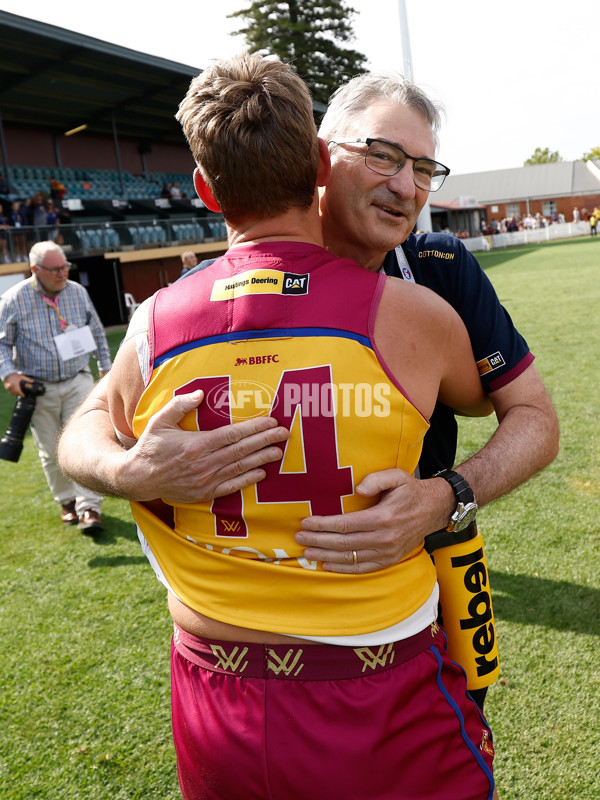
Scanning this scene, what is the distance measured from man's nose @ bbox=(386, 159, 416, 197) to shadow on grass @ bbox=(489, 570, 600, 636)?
8.50ft

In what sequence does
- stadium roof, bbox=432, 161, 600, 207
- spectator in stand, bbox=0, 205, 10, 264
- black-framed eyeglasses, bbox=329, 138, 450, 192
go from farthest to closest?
stadium roof, bbox=432, 161, 600, 207
spectator in stand, bbox=0, 205, 10, 264
black-framed eyeglasses, bbox=329, 138, 450, 192

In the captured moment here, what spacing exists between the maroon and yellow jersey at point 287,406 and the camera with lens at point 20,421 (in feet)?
14.1

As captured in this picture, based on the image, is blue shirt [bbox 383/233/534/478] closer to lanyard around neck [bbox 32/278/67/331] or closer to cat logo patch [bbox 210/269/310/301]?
cat logo patch [bbox 210/269/310/301]

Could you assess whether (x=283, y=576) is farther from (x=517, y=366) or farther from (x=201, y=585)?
(x=517, y=366)

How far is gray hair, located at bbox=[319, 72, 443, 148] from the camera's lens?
1834 mm

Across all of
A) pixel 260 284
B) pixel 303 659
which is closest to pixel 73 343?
pixel 260 284

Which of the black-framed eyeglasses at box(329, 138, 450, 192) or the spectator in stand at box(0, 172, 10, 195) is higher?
the spectator in stand at box(0, 172, 10, 195)

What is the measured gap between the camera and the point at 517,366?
1692 mm

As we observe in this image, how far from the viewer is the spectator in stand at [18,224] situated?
1741 centimetres

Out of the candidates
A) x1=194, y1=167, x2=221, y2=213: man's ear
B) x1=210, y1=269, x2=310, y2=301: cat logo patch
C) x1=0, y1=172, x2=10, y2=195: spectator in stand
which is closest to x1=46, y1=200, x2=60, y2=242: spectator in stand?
x1=0, y1=172, x2=10, y2=195: spectator in stand

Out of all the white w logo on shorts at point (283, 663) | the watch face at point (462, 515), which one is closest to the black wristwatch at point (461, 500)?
the watch face at point (462, 515)

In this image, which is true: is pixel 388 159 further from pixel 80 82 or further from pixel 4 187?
pixel 80 82

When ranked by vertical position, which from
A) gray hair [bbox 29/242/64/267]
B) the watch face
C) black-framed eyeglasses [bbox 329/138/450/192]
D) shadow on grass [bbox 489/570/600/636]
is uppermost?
gray hair [bbox 29/242/64/267]

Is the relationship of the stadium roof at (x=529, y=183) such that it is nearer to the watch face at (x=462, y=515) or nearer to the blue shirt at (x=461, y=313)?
the blue shirt at (x=461, y=313)
